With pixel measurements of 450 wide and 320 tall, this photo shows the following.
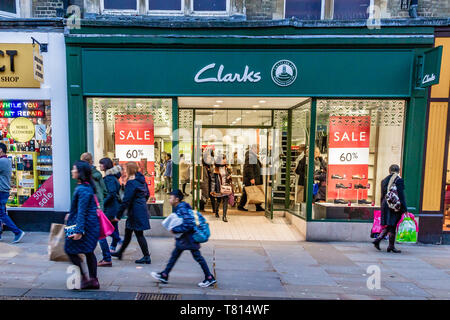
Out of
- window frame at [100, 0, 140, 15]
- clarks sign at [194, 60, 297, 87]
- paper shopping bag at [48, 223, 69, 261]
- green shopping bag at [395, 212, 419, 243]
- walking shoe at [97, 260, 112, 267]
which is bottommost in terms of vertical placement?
walking shoe at [97, 260, 112, 267]

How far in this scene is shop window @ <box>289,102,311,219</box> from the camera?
7133 millimetres

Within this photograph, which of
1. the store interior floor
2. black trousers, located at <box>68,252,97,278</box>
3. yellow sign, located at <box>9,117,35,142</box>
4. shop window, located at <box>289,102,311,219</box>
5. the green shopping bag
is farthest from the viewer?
shop window, located at <box>289,102,311,219</box>

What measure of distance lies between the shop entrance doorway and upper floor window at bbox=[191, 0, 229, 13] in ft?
7.69

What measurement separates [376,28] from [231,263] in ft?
19.9

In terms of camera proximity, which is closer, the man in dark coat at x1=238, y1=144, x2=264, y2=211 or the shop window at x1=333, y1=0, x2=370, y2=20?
the shop window at x1=333, y1=0, x2=370, y2=20

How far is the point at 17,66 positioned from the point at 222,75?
4824mm

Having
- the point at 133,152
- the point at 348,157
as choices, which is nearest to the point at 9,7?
the point at 133,152

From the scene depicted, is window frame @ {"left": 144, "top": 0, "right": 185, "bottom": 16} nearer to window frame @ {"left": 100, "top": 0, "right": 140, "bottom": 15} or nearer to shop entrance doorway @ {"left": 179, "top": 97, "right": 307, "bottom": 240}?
window frame @ {"left": 100, "top": 0, "right": 140, "bottom": 15}

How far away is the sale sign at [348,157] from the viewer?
6.89m

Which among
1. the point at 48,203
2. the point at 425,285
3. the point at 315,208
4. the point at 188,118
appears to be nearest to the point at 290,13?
the point at 188,118

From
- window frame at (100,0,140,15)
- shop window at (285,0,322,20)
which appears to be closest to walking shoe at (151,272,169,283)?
window frame at (100,0,140,15)

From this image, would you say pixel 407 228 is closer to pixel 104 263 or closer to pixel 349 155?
pixel 349 155

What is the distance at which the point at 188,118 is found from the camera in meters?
8.12

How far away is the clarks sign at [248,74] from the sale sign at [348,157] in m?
1.55
